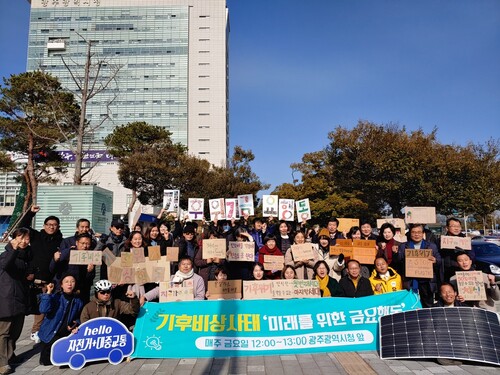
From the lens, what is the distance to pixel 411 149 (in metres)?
25.8

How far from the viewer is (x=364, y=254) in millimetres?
6578

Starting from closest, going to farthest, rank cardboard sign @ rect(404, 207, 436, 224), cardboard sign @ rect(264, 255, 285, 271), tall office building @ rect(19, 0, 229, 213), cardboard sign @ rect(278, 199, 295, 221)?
1. cardboard sign @ rect(264, 255, 285, 271)
2. cardboard sign @ rect(404, 207, 436, 224)
3. cardboard sign @ rect(278, 199, 295, 221)
4. tall office building @ rect(19, 0, 229, 213)

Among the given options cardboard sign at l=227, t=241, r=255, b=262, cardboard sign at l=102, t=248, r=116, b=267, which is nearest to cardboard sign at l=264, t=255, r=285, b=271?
cardboard sign at l=227, t=241, r=255, b=262

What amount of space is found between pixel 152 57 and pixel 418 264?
237ft

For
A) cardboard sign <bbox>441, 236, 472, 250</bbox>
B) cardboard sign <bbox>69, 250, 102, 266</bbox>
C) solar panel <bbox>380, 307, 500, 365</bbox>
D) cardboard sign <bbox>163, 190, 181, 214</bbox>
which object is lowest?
solar panel <bbox>380, 307, 500, 365</bbox>

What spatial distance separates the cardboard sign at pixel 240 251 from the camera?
6.70m

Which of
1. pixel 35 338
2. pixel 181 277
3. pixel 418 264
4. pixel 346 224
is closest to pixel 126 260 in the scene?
pixel 181 277

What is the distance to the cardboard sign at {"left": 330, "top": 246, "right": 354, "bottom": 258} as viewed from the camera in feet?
22.0

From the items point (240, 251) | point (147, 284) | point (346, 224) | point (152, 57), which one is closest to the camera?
point (147, 284)

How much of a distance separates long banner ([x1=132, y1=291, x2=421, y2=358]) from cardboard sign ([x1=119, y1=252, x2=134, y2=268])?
766mm

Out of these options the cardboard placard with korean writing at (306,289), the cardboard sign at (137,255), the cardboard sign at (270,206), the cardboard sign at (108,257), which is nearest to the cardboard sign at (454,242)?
the cardboard placard with korean writing at (306,289)

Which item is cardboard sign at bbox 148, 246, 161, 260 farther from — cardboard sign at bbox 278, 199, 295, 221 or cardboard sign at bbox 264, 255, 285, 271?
cardboard sign at bbox 278, 199, 295, 221

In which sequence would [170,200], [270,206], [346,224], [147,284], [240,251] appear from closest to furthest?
1. [147,284]
2. [240,251]
3. [346,224]
4. [270,206]
5. [170,200]

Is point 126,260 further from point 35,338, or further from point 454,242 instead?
point 454,242
